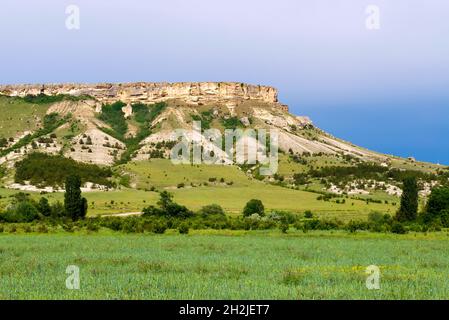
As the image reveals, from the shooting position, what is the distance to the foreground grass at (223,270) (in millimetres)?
19438

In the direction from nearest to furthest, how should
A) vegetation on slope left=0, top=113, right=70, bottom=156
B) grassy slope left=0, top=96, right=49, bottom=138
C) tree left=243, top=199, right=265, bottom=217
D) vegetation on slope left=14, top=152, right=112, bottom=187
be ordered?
1. tree left=243, top=199, right=265, bottom=217
2. vegetation on slope left=14, top=152, right=112, bottom=187
3. vegetation on slope left=0, top=113, right=70, bottom=156
4. grassy slope left=0, top=96, right=49, bottom=138

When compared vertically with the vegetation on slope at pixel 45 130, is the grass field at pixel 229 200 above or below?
below

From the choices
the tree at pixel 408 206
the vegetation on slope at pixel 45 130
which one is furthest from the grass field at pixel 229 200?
the vegetation on slope at pixel 45 130

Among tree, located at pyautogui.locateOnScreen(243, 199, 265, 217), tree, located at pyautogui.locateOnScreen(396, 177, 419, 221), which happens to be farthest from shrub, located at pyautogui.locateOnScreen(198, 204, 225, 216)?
tree, located at pyautogui.locateOnScreen(396, 177, 419, 221)

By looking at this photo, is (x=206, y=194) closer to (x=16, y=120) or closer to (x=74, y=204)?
(x=74, y=204)

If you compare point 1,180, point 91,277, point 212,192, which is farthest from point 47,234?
point 1,180

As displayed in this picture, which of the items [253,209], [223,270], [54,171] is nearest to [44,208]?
[253,209]

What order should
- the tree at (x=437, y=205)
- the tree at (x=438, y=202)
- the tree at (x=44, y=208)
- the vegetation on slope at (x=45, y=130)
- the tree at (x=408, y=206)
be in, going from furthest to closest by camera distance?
the vegetation on slope at (x=45, y=130) < the tree at (x=44, y=208) < the tree at (x=408, y=206) < the tree at (x=438, y=202) < the tree at (x=437, y=205)

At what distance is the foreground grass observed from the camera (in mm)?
19438

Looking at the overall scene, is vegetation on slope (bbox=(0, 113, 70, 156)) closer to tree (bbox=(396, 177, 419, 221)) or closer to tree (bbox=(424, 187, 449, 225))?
tree (bbox=(396, 177, 419, 221))

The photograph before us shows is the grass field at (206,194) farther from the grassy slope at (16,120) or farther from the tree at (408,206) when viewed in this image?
the grassy slope at (16,120)

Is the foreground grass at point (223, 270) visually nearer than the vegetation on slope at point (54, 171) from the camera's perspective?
Yes

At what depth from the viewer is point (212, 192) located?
124m
